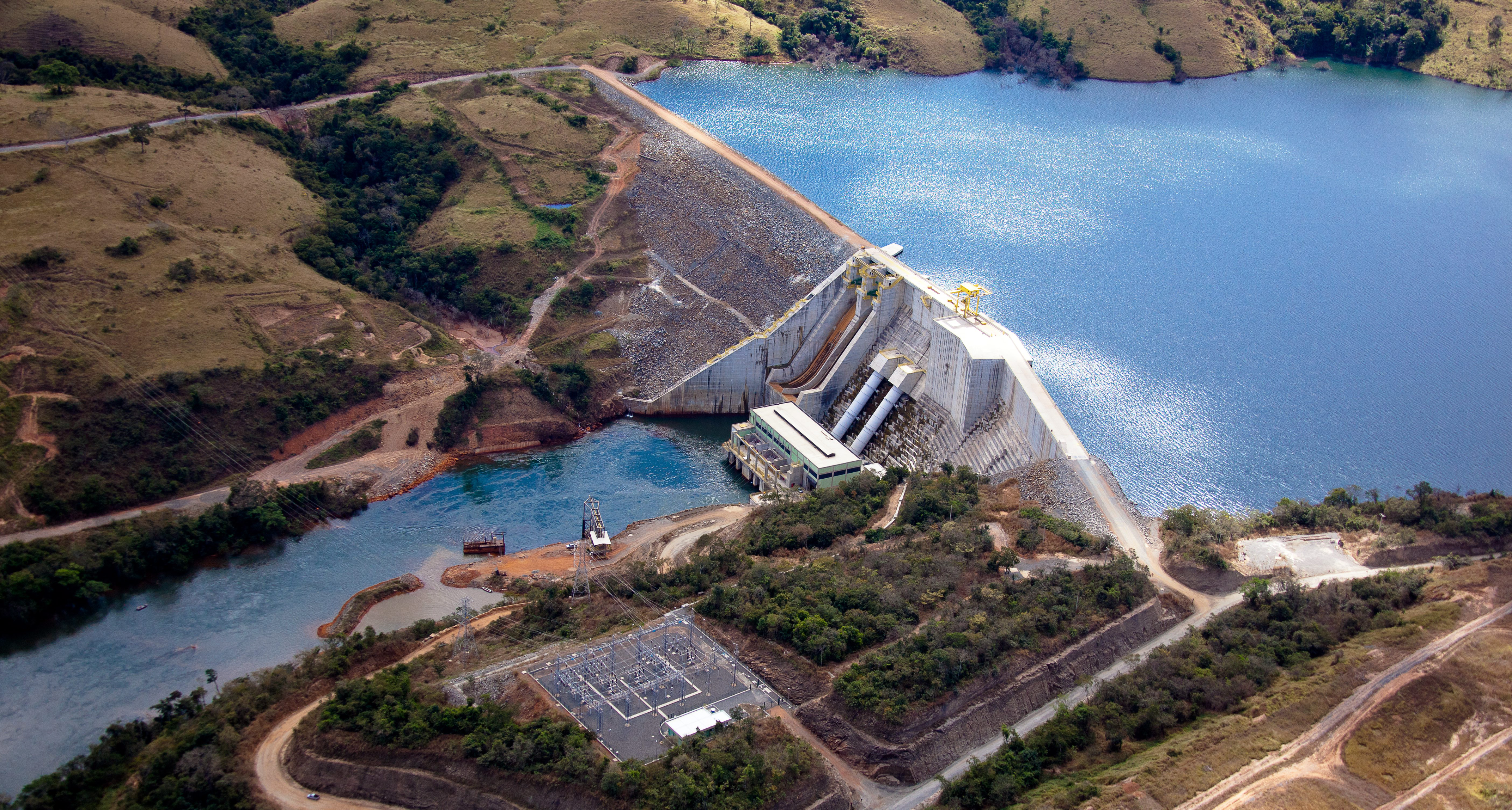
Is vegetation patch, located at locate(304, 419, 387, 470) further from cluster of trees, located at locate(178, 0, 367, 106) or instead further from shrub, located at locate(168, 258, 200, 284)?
cluster of trees, located at locate(178, 0, 367, 106)

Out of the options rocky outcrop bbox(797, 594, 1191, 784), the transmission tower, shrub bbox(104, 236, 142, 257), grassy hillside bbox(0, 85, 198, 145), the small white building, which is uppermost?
grassy hillside bbox(0, 85, 198, 145)

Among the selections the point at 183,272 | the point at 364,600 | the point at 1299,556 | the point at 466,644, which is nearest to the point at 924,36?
the point at 183,272

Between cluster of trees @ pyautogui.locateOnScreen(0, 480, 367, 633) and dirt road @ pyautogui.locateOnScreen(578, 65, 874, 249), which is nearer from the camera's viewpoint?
cluster of trees @ pyautogui.locateOnScreen(0, 480, 367, 633)

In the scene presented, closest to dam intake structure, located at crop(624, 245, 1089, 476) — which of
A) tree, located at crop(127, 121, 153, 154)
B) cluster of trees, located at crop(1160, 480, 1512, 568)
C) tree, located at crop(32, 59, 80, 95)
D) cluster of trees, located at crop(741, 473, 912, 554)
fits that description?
cluster of trees, located at crop(741, 473, 912, 554)

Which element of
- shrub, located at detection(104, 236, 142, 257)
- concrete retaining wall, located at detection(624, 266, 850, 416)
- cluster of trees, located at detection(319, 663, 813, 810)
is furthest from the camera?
concrete retaining wall, located at detection(624, 266, 850, 416)

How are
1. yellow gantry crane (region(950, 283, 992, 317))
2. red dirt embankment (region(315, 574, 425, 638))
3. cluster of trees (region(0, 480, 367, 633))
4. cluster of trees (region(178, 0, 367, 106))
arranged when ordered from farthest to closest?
cluster of trees (region(178, 0, 367, 106)), yellow gantry crane (region(950, 283, 992, 317)), red dirt embankment (region(315, 574, 425, 638)), cluster of trees (region(0, 480, 367, 633))

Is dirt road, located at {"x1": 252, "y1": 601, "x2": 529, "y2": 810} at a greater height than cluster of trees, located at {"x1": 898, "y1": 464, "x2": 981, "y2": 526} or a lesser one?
lesser
